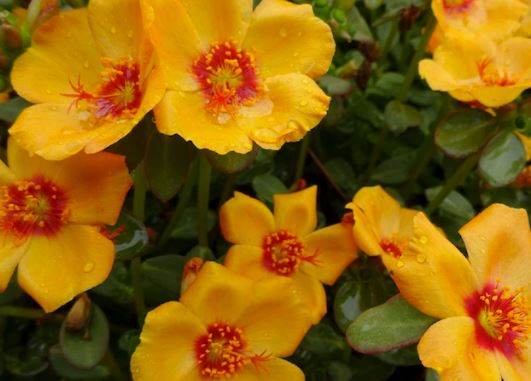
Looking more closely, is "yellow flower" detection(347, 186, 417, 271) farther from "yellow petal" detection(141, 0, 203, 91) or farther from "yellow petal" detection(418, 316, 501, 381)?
"yellow petal" detection(141, 0, 203, 91)

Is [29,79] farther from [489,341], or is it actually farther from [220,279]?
[489,341]

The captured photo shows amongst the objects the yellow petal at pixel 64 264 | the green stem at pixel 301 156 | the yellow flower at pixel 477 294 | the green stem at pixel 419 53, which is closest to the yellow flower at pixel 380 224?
the yellow flower at pixel 477 294

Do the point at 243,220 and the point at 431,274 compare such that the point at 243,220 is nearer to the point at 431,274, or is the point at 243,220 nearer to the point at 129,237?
the point at 129,237

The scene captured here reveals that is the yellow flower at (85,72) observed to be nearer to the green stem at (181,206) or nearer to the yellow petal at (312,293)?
the green stem at (181,206)

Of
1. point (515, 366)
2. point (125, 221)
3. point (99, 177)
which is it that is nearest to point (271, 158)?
point (125, 221)

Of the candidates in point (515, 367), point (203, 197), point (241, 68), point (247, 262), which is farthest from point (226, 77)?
point (515, 367)

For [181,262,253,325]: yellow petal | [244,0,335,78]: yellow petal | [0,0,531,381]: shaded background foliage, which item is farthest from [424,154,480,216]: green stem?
[181,262,253,325]: yellow petal
